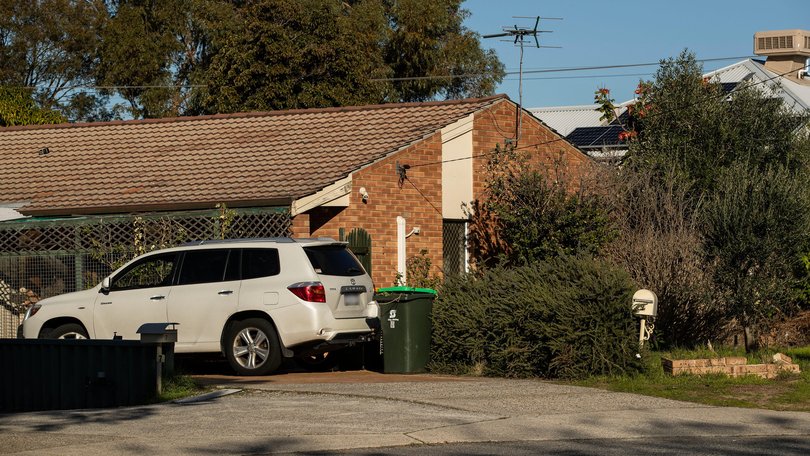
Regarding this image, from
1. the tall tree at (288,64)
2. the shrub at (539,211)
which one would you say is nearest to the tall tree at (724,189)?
the shrub at (539,211)

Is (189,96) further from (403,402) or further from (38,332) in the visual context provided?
(403,402)

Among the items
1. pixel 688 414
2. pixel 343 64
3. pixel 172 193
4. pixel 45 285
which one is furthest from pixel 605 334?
pixel 343 64

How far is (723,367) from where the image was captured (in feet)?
49.0

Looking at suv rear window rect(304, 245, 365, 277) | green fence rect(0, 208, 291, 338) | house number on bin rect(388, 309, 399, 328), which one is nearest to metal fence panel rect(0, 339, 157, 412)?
suv rear window rect(304, 245, 365, 277)

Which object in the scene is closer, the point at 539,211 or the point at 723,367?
the point at 723,367

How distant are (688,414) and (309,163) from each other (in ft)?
34.3

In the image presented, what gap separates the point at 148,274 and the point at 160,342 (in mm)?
3889

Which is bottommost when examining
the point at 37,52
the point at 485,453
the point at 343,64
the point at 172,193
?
the point at 485,453

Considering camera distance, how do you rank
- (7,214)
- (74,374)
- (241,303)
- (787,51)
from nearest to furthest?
(74,374) → (241,303) → (7,214) → (787,51)

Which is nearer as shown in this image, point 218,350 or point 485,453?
point 485,453

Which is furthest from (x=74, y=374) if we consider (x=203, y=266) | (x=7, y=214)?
(x=7, y=214)

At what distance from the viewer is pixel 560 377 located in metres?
15.1

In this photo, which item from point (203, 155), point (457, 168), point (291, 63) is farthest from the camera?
point (291, 63)

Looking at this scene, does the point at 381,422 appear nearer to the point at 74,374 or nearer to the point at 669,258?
the point at 74,374
